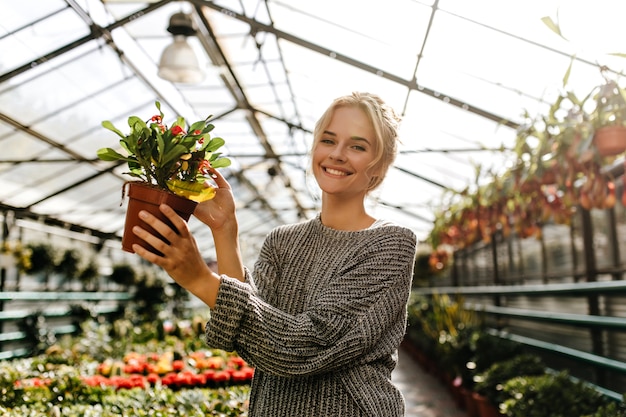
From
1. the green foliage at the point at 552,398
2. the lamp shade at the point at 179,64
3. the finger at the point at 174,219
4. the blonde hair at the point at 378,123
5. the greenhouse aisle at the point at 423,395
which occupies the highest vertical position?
the lamp shade at the point at 179,64

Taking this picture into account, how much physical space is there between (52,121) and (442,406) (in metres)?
5.89

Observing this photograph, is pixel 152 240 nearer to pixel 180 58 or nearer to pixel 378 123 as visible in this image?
pixel 378 123

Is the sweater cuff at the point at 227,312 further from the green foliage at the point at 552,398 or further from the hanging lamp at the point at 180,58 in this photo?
the hanging lamp at the point at 180,58

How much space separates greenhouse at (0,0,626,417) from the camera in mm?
1150

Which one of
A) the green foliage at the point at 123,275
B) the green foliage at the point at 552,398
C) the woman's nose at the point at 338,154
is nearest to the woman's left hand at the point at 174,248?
the woman's nose at the point at 338,154

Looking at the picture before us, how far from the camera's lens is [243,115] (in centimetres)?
1009

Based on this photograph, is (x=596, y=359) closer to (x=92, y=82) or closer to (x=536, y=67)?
(x=536, y=67)

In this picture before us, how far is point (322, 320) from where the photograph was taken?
3.50 feet

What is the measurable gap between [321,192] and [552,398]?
8.00ft

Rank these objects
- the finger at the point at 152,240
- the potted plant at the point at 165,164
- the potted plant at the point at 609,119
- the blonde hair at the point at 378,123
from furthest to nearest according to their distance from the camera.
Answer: the potted plant at the point at 609,119 → the blonde hair at the point at 378,123 → the potted plant at the point at 165,164 → the finger at the point at 152,240

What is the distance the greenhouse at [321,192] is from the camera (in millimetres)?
1150

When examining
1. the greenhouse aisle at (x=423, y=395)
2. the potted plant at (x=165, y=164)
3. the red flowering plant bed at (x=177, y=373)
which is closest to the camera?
the potted plant at (x=165, y=164)

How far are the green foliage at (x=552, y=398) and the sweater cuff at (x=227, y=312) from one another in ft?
8.64

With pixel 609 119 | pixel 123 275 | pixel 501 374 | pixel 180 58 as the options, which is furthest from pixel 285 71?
pixel 609 119
